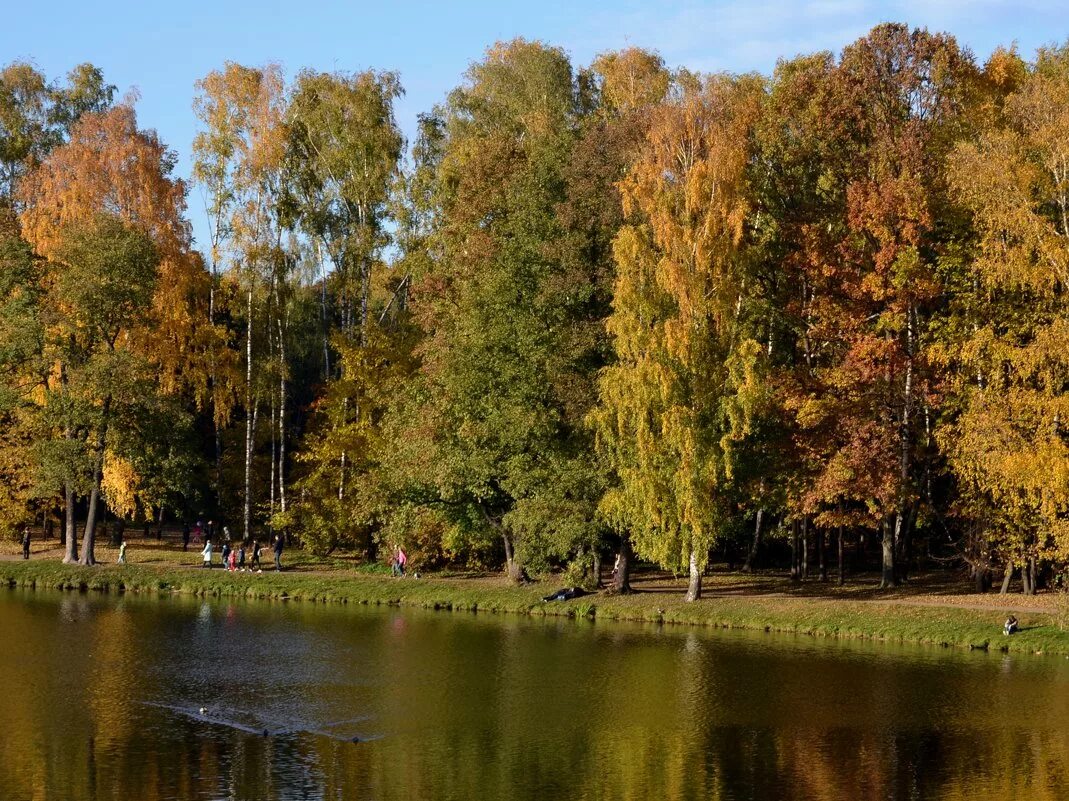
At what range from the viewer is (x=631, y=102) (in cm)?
6712

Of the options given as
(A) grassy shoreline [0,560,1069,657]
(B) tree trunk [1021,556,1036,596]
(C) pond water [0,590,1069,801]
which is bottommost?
(C) pond water [0,590,1069,801]

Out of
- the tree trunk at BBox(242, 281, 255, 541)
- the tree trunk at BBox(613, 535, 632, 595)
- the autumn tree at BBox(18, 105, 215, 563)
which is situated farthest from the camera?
the tree trunk at BBox(242, 281, 255, 541)

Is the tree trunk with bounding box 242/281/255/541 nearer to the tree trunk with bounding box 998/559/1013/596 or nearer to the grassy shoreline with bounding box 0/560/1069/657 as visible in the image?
the grassy shoreline with bounding box 0/560/1069/657

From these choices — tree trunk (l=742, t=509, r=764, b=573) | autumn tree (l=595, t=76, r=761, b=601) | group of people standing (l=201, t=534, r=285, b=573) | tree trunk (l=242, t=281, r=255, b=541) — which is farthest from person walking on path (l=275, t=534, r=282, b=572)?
tree trunk (l=742, t=509, r=764, b=573)

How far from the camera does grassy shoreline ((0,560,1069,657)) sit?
4375 cm

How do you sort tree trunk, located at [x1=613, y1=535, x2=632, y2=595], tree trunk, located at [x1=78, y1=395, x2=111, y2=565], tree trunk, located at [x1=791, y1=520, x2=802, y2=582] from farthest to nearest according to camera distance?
tree trunk, located at [x1=78, y1=395, x2=111, y2=565], tree trunk, located at [x1=791, y1=520, x2=802, y2=582], tree trunk, located at [x1=613, y1=535, x2=632, y2=595]

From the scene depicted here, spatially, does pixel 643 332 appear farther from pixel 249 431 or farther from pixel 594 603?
pixel 249 431

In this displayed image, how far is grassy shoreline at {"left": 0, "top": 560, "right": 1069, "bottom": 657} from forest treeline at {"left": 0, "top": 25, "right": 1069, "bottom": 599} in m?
1.94

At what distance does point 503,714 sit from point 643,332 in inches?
752

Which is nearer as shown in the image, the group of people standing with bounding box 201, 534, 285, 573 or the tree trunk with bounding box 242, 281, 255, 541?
the group of people standing with bounding box 201, 534, 285, 573

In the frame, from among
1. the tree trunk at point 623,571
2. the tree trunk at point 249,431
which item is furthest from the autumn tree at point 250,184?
the tree trunk at point 623,571

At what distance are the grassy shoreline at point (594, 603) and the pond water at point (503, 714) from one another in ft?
5.45

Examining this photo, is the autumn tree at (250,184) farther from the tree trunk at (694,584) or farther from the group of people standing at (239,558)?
the tree trunk at (694,584)

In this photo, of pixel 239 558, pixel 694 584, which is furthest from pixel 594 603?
pixel 239 558
